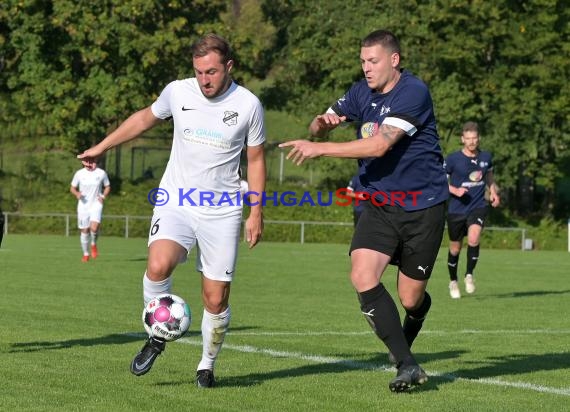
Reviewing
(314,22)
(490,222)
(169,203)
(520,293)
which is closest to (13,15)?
(314,22)

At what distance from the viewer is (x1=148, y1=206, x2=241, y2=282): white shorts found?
7.64 metres

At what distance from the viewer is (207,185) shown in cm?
761

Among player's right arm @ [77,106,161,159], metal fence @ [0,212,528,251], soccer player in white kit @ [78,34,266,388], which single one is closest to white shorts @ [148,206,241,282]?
soccer player in white kit @ [78,34,266,388]

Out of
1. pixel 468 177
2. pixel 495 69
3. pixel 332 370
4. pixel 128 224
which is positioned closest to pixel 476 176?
pixel 468 177

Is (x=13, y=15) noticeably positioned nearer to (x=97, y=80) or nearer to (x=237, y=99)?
(x=97, y=80)

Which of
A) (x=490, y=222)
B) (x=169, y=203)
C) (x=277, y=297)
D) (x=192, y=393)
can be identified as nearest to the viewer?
(x=192, y=393)

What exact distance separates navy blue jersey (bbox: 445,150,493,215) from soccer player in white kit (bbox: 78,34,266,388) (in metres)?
9.14

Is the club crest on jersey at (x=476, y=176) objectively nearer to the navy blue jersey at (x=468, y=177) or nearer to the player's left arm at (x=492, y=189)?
the navy blue jersey at (x=468, y=177)

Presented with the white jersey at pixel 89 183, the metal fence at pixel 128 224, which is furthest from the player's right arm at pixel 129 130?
the metal fence at pixel 128 224

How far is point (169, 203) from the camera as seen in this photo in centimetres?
774

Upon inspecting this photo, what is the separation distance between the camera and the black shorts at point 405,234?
25.3 feet

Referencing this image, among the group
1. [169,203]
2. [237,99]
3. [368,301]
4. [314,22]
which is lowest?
[368,301]

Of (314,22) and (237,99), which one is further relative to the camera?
(314,22)

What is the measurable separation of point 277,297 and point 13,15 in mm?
32177
